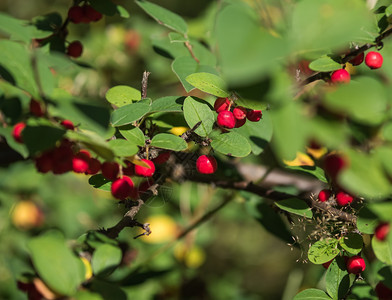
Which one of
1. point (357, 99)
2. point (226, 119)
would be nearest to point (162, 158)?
point (226, 119)

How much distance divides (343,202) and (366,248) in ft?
0.35

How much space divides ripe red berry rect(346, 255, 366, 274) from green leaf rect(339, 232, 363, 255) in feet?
0.04

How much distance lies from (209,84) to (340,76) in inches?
10.2

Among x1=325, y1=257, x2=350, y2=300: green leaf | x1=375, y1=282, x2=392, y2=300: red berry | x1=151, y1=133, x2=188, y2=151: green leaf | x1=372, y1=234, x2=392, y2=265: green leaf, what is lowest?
x1=325, y1=257, x2=350, y2=300: green leaf

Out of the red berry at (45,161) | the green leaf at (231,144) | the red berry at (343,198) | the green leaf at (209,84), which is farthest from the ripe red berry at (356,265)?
the red berry at (45,161)

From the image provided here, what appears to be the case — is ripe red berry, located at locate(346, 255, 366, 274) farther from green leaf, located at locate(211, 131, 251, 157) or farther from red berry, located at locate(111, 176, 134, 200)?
red berry, located at locate(111, 176, 134, 200)

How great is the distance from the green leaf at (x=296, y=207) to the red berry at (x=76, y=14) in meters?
0.70

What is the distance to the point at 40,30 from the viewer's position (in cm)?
104

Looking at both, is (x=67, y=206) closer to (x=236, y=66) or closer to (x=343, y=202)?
(x=343, y=202)

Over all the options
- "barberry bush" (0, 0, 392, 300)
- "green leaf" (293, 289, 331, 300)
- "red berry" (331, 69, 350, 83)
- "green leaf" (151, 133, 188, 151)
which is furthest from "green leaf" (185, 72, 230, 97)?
"green leaf" (293, 289, 331, 300)

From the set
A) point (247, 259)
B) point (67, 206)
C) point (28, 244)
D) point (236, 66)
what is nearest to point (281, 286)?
point (247, 259)

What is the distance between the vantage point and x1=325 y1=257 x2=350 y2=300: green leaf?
2.64 ft

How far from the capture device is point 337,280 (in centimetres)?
81

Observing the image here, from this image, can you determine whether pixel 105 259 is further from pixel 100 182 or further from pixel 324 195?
pixel 324 195
